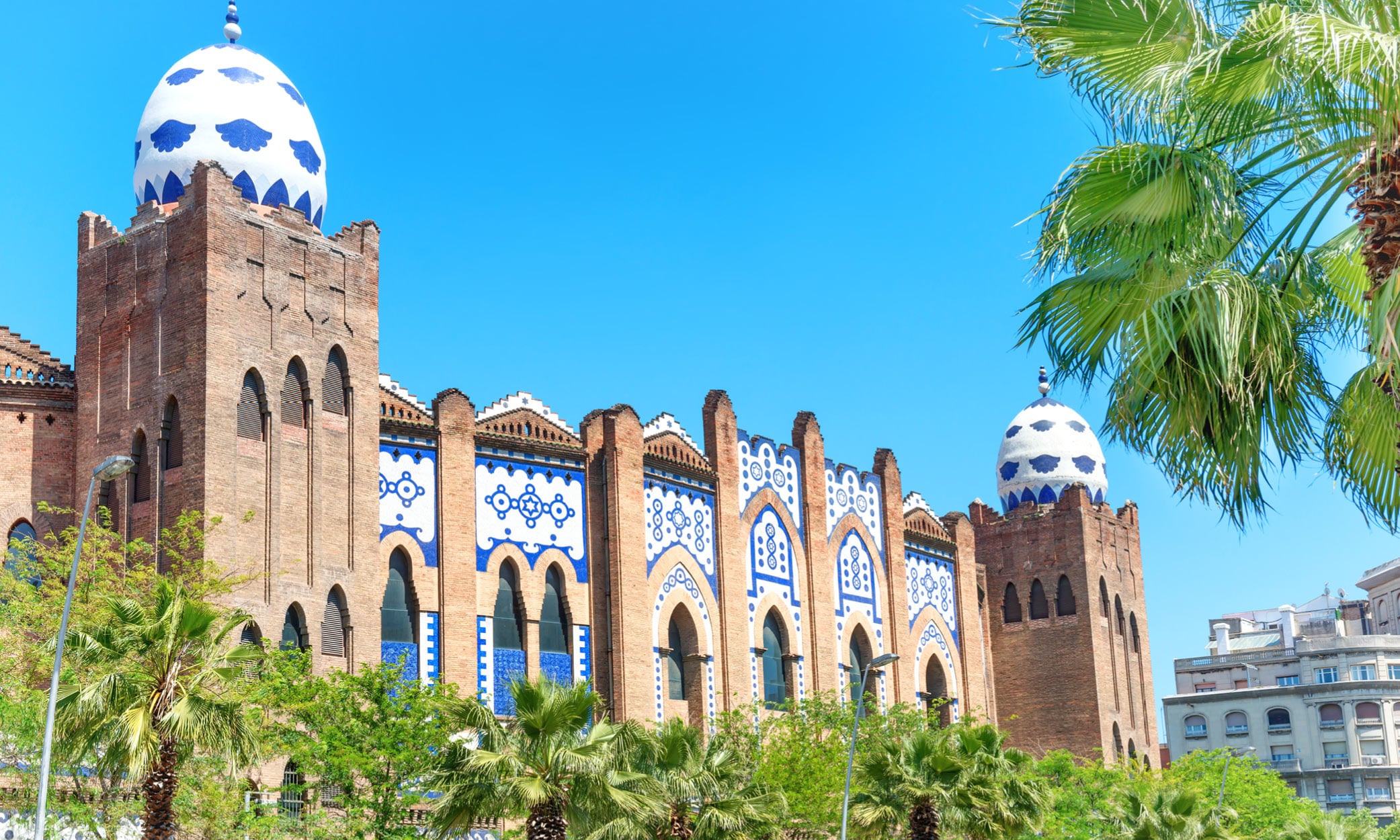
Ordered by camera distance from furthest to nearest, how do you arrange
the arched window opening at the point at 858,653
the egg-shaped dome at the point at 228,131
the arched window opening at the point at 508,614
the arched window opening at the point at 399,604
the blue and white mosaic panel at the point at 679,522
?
the arched window opening at the point at 858,653, the blue and white mosaic panel at the point at 679,522, the arched window opening at the point at 508,614, the arched window opening at the point at 399,604, the egg-shaped dome at the point at 228,131

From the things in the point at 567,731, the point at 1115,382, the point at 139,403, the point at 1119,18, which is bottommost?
the point at 567,731

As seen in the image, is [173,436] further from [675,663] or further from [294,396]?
[675,663]

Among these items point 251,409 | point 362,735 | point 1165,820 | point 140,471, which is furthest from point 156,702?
point 1165,820

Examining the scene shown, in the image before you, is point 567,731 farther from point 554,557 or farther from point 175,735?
point 554,557

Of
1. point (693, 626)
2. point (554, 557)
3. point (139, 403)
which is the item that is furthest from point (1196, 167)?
point (693, 626)

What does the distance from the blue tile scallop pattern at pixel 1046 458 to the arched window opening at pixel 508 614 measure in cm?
2443

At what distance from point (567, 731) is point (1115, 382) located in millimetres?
12060

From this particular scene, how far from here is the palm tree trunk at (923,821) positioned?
27656mm

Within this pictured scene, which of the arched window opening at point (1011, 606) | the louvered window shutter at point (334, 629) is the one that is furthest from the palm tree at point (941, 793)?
the arched window opening at point (1011, 606)

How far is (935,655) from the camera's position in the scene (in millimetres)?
47344

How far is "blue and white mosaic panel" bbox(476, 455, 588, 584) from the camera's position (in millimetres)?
34594

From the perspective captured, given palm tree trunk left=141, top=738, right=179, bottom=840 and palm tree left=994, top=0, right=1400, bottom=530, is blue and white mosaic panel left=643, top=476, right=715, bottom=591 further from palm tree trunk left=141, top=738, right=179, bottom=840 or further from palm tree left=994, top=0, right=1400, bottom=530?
palm tree left=994, top=0, right=1400, bottom=530

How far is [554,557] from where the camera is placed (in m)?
35.5

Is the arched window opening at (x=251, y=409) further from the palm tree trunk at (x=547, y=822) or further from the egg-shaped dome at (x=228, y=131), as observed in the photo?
the palm tree trunk at (x=547, y=822)
